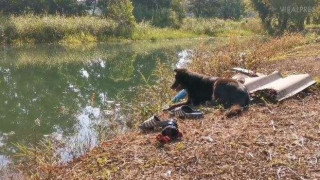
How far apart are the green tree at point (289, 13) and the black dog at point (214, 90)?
94.8 feet

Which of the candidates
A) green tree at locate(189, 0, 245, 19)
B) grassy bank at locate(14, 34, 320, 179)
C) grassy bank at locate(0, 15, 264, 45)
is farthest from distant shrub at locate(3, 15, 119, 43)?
green tree at locate(189, 0, 245, 19)

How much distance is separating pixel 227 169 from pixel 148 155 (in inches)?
40.1

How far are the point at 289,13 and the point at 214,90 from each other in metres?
30.6

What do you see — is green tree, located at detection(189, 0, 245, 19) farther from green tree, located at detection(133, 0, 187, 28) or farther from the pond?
the pond

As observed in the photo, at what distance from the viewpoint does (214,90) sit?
21.4 feet

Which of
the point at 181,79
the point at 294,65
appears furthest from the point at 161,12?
the point at 181,79

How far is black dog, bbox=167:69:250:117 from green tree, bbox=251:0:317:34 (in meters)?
28.9

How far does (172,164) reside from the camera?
13.8 ft

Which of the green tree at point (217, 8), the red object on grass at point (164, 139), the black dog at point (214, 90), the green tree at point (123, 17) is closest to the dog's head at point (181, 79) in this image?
the black dog at point (214, 90)

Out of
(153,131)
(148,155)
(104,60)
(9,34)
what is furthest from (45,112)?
(9,34)

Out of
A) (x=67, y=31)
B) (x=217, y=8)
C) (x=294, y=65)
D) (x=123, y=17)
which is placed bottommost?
(x=217, y=8)

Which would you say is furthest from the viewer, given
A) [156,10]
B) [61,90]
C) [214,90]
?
[156,10]

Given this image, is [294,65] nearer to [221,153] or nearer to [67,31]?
[221,153]

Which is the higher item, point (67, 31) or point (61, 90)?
point (61, 90)
